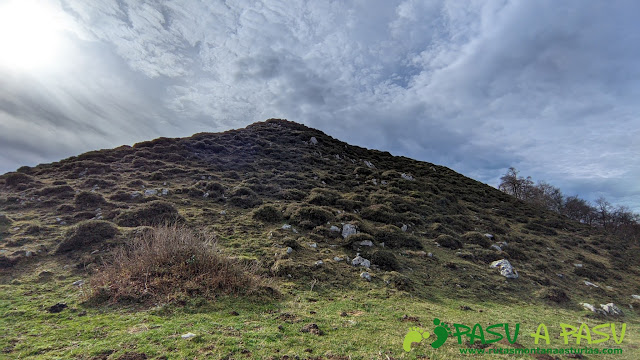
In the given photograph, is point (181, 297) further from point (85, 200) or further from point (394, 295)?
point (85, 200)

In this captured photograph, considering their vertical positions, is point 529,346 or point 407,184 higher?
point 407,184

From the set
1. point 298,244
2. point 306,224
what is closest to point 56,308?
point 298,244

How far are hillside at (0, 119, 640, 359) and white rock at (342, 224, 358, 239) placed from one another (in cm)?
6

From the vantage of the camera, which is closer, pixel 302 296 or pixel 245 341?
pixel 245 341

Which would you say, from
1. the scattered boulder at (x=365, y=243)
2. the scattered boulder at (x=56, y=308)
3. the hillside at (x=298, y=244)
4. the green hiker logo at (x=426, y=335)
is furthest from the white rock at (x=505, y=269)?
the scattered boulder at (x=56, y=308)

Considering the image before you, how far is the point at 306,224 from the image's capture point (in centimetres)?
1409

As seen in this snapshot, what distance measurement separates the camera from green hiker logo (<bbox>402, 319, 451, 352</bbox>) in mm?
5328

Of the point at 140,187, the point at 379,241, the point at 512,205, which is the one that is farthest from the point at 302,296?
the point at 512,205

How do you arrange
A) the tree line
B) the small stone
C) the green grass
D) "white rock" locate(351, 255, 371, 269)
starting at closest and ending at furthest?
1. the green grass
2. the small stone
3. "white rock" locate(351, 255, 371, 269)
4. the tree line

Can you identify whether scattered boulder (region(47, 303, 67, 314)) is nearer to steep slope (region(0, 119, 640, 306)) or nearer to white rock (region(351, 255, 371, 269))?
steep slope (region(0, 119, 640, 306))

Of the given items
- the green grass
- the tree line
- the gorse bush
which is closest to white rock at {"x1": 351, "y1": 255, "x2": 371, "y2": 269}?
the green grass

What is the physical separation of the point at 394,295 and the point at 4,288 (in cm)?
1144

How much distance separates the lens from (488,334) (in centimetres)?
643

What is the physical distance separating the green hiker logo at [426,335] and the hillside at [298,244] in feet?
0.81
